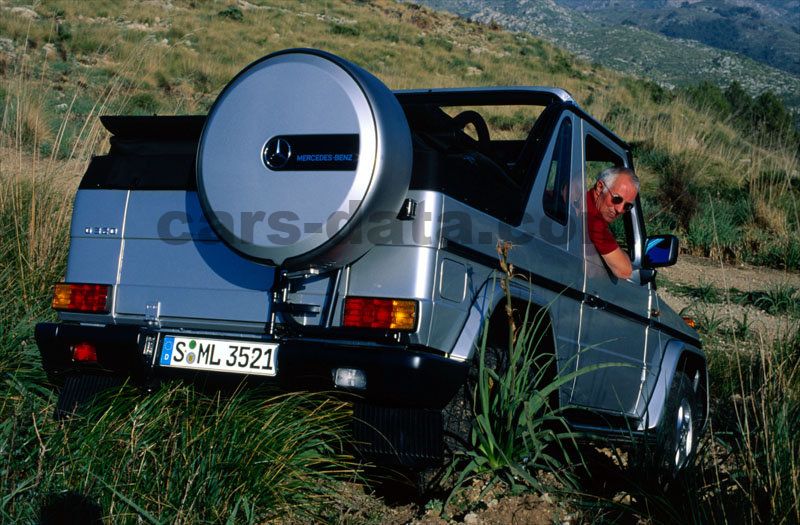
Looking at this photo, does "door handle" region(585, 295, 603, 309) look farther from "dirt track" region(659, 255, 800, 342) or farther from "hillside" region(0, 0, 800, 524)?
"dirt track" region(659, 255, 800, 342)

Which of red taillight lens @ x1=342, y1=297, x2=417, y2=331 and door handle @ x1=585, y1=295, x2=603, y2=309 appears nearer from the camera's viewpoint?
red taillight lens @ x1=342, y1=297, x2=417, y2=331

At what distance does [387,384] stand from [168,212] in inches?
45.3

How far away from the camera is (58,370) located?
10.7ft

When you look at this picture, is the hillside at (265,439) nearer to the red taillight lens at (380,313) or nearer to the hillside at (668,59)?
the red taillight lens at (380,313)

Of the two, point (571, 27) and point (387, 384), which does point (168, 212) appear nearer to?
point (387, 384)

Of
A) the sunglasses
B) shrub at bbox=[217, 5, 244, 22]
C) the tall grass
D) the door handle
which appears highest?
shrub at bbox=[217, 5, 244, 22]

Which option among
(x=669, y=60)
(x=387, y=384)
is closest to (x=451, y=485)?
(x=387, y=384)

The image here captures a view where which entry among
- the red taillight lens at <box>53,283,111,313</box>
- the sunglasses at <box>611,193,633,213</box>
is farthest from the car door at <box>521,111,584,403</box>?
the red taillight lens at <box>53,283,111,313</box>

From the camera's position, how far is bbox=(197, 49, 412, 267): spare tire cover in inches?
108

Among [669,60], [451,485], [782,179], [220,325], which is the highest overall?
[669,60]

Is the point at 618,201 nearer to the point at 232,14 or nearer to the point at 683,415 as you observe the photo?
the point at 683,415

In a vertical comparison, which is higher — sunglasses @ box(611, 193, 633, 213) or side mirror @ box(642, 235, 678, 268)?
sunglasses @ box(611, 193, 633, 213)

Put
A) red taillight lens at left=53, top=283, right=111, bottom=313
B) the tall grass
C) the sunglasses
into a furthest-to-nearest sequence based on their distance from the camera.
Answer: the sunglasses < red taillight lens at left=53, top=283, right=111, bottom=313 < the tall grass

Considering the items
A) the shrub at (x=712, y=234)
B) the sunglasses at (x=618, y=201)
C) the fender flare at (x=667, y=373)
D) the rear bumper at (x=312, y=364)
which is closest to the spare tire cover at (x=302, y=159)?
the rear bumper at (x=312, y=364)
